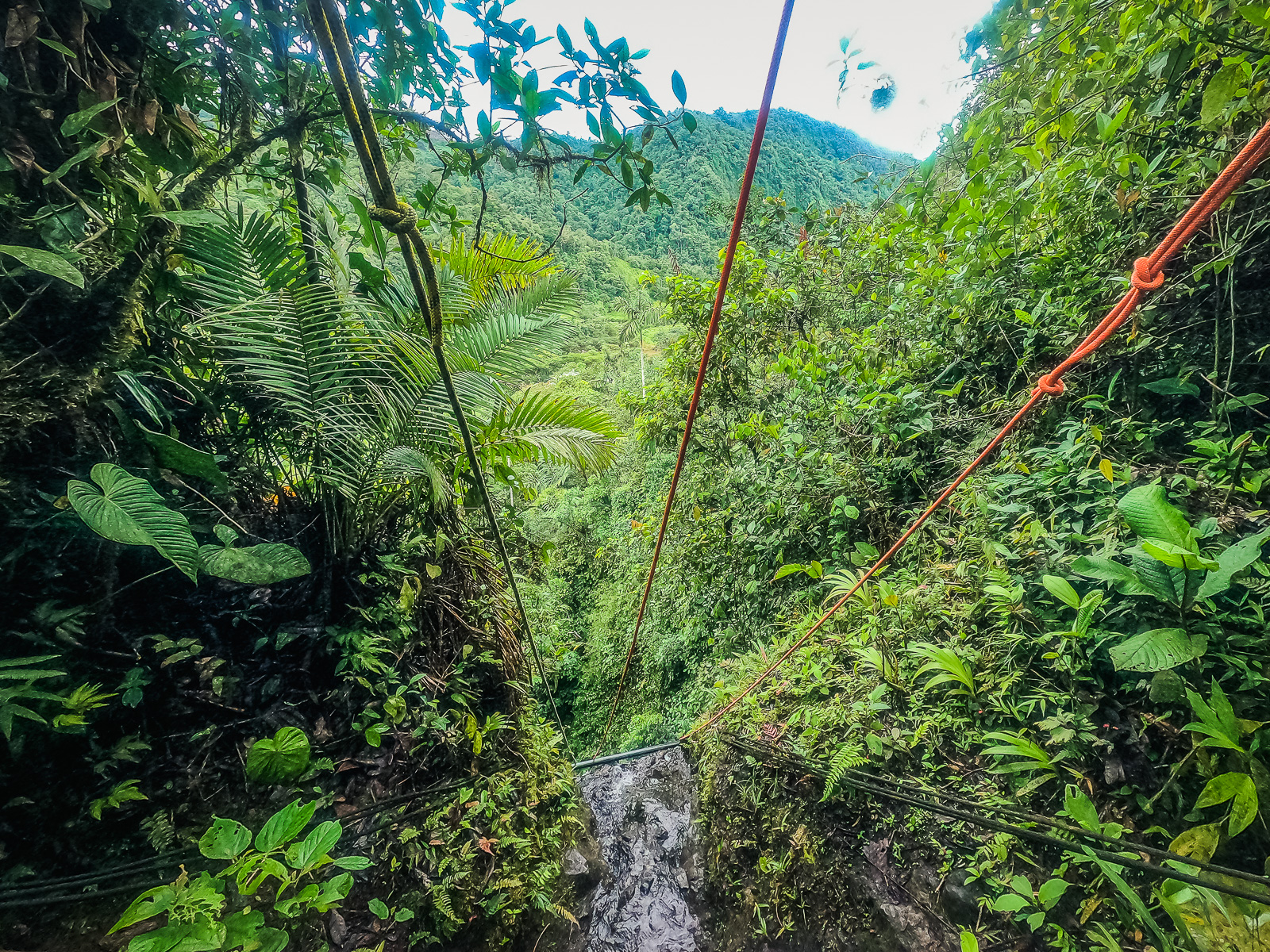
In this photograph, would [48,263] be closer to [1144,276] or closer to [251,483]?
[251,483]

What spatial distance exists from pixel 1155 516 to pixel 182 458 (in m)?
3.01

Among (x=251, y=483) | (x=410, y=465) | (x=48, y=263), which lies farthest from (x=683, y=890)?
(x=48, y=263)

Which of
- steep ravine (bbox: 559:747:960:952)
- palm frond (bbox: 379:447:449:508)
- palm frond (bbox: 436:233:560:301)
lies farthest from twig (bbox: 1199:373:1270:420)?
palm frond (bbox: 379:447:449:508)

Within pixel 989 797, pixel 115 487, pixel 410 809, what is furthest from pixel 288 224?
pixel 989 797

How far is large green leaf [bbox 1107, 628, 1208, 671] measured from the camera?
1254mm

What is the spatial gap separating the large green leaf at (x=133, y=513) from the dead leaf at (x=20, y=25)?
105 centimetres

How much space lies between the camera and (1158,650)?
50.6 inches

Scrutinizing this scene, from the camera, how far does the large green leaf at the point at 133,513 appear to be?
110 centimetres

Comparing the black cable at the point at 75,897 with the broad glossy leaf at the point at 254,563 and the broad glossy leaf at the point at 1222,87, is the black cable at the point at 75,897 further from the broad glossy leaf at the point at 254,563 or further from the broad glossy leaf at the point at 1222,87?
the broad glossy leaf at the point at 1222,87

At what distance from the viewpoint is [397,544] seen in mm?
2137

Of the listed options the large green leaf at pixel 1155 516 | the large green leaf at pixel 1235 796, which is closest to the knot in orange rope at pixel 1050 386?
the large green leaf at pixel 1155 516

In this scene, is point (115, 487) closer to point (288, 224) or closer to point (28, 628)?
point (28, 628)

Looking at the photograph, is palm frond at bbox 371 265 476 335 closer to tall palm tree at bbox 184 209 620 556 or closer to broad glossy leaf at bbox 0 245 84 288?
tall palm tree at bbox 184 209 620 556

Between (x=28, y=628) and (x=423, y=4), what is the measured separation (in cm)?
198
